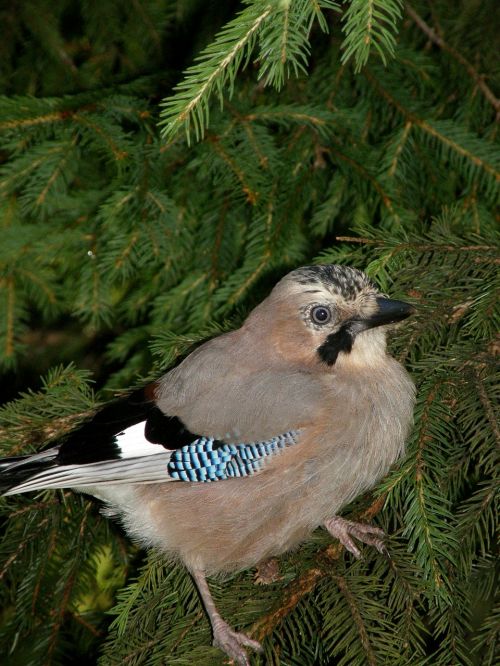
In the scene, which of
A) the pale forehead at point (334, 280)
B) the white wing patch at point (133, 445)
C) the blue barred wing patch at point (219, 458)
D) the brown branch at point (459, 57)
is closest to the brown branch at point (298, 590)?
the blue barred wing patch at point (219, 458)

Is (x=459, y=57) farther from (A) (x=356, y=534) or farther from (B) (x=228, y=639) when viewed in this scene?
(B) (x=228, y=639)

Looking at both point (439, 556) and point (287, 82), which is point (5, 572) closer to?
point (439, 556)

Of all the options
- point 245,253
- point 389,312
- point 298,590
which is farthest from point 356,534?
point 245,253

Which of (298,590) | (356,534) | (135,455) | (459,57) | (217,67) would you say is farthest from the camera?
(459,57)

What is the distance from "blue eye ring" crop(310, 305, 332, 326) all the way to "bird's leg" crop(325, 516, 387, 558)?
0.65 metres

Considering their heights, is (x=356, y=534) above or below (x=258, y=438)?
below

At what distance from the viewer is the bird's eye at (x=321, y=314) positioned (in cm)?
269

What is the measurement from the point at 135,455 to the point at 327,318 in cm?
75

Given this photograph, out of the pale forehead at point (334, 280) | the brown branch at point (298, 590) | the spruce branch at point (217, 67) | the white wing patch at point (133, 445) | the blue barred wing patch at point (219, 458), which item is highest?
the spruce branch at point (217, 67)

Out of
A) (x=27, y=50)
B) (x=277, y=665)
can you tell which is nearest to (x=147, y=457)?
(x=277, y=665)

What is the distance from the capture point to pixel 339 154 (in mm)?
3264

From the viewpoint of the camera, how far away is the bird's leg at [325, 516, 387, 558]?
7.43 feet

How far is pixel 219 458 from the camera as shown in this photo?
250 cm

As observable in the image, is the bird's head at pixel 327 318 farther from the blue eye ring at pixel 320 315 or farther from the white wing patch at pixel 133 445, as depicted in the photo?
the white wing patch at pixel 133 445
